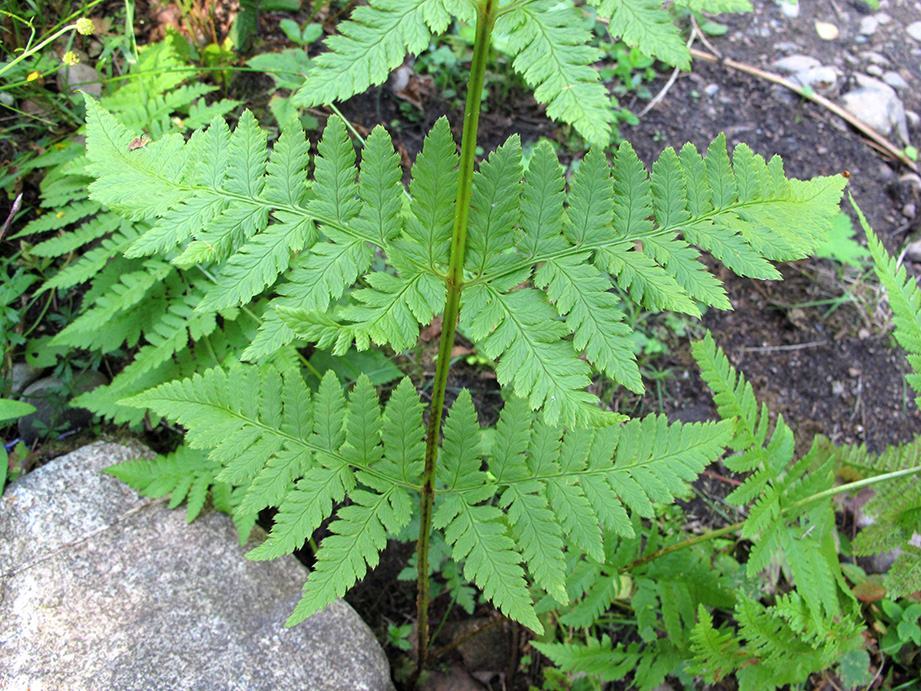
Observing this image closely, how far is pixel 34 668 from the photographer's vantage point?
1.94 meters

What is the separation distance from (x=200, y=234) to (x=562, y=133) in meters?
2.92

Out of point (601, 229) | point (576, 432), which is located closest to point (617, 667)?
point (576, 432)

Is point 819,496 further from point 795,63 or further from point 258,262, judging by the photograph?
point 795,63

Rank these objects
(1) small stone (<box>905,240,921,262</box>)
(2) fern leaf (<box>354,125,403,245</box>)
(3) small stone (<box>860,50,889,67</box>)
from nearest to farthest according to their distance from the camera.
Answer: (2) fern leaf (<box>354,125,403,245</box>) → (1) small stone (<box>905,240,921,262</box>) → (3) small stone (<box>860,50,889,67</box>)

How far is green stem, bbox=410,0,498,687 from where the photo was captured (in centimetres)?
127

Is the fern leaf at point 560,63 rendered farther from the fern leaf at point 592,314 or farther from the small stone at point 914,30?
the small stone at point 914,30

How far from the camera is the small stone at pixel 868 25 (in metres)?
4.86

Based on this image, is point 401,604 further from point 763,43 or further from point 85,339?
point 763,43

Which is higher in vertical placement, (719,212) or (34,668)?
(719,212)

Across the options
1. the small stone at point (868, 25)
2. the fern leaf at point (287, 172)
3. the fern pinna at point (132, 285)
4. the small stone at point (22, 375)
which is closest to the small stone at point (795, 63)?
the small stone at point (868, 25)

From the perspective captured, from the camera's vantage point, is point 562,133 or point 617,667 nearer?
point 617,667

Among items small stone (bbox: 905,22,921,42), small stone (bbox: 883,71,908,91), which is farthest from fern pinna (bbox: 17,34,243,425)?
small stone (bbox: 905,22,921,42)

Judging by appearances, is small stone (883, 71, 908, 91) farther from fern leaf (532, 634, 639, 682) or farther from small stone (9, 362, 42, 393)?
small stone (9, 362, 42, 393)

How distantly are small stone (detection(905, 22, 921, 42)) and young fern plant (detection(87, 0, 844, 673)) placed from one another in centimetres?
469
